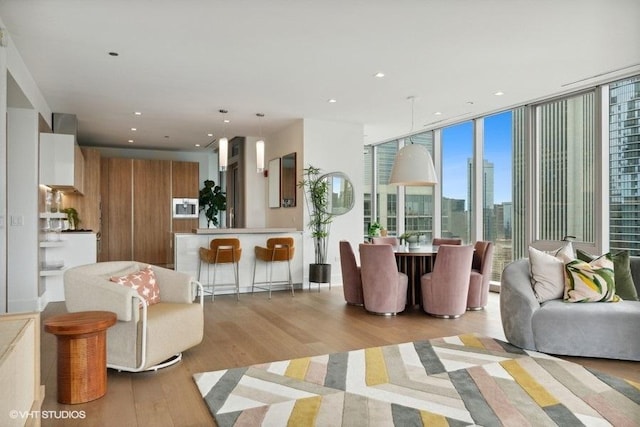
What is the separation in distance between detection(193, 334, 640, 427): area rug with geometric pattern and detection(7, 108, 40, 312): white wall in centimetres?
319

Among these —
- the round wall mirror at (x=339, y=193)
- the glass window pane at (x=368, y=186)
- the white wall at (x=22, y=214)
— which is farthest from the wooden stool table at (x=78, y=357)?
the glass window pane at (x=368, y=186)

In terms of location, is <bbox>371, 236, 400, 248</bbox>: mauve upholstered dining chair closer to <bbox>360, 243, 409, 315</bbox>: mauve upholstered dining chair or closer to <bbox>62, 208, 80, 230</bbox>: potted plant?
<bbox>360, 243, 409, 315</bbox>: mauve upholstered dining chair

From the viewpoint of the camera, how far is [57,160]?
590cm

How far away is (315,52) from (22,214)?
3823 millimetres

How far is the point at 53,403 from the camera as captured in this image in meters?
2.72

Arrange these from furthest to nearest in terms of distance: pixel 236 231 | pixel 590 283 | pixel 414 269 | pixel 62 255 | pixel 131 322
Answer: pixel 236 231, pixel 62 255, pixel 414 269, pixel 590 283, pixel 131 322

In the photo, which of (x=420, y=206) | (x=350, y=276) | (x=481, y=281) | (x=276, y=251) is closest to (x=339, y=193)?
(x=276, y=251)

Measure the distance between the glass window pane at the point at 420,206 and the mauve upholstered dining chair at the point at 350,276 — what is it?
111 inches

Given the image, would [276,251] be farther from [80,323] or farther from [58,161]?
[80,323]

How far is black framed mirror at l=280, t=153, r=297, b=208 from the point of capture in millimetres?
7633

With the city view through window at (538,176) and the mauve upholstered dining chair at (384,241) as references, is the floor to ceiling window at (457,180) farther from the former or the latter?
the mauve upholstered dining chair at (384,241)

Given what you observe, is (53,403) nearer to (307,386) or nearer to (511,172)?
(307,386)

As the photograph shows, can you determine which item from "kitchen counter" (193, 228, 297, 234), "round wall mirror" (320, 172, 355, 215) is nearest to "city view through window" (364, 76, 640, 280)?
"round wall mirror" (320, 172, 355, 215)

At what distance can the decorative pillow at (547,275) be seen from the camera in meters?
3.92
